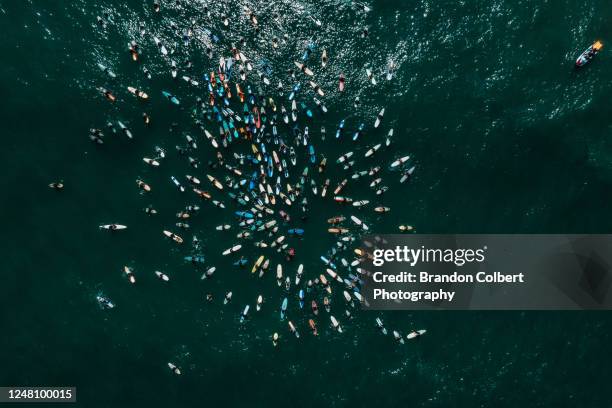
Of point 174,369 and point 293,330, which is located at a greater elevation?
point 293,330

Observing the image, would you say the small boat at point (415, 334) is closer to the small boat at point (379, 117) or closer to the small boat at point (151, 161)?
the small boat at point (379, 117)

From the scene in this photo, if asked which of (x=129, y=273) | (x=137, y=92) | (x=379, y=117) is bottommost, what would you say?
(x=129, y=273)

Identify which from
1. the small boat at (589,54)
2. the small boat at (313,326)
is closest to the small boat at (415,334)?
the small boat at (313,326)

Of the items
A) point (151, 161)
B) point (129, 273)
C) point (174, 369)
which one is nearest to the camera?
point (151, 161)

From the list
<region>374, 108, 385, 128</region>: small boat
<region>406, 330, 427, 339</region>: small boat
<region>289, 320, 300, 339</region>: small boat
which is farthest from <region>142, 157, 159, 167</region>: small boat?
<region>406, 330, 427, 339</region>: small boat

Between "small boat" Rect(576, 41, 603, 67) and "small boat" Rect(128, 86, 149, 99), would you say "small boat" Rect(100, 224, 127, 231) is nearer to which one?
"small boat" Rect(128, 86, 149, 99)

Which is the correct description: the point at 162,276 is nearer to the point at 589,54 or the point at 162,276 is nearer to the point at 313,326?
the point at 313,326

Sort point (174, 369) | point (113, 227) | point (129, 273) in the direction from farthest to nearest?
point (174, 369) → point (129, 273) → point (113, 227)

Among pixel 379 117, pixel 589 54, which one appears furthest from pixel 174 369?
pixel 589 54
